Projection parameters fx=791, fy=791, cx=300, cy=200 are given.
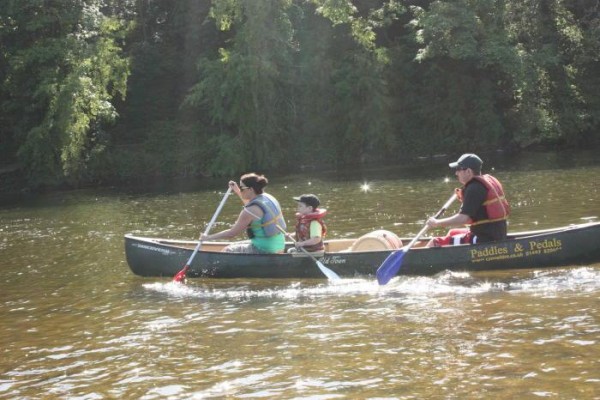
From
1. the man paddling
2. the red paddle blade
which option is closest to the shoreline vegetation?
the red paddle blade

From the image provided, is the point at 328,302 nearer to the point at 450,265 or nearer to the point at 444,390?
the point at 450,265

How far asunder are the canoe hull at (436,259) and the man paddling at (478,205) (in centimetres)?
22

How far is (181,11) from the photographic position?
36.4 m

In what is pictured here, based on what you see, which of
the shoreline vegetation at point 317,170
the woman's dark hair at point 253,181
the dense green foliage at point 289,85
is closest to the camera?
the woman's dark hair at point 253,181

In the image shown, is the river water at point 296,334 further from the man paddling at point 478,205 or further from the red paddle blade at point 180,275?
the man paddling at point 478,205

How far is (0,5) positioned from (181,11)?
8.70 metres

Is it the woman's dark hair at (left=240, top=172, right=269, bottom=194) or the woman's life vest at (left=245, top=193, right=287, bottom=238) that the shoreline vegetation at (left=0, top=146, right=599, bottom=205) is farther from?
the woman's dark hair at (left=240, top=172, right=269, bottom=194)

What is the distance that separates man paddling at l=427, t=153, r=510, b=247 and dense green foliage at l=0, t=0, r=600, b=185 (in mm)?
20479

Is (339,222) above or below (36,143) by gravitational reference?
below

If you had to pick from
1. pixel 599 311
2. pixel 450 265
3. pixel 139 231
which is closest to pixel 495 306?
pixel 599 311

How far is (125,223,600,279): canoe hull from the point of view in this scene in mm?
10109

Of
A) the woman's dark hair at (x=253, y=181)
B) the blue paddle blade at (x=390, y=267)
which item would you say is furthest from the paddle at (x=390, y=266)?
the woman's dark hair at (x=253, y=181)

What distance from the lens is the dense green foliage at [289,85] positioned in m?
30.0

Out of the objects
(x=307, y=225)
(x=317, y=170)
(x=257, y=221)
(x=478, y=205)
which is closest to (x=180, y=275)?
(x=257, y=221)
